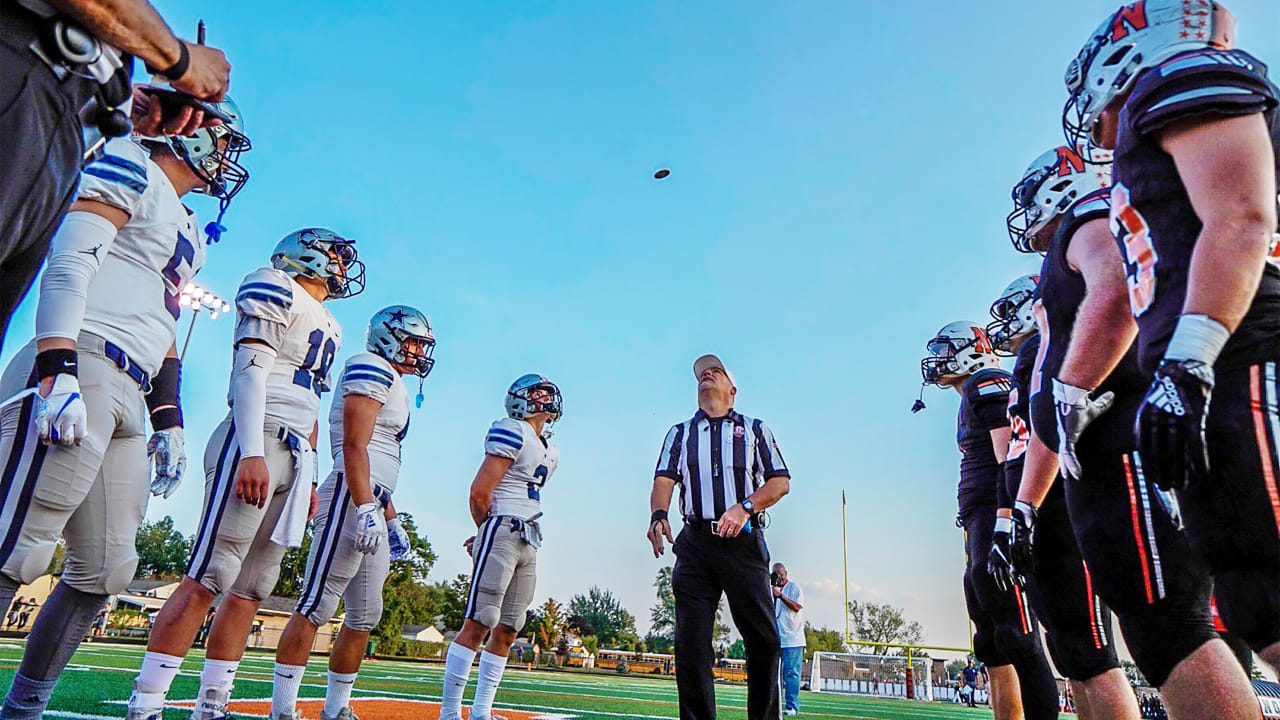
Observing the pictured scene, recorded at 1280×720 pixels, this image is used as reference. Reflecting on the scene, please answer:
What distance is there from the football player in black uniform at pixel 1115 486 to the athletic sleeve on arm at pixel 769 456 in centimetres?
210

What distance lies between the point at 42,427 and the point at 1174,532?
3.30 metres

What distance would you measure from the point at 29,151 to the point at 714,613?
3692mm

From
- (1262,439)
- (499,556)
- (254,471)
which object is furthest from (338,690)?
(1262,439)

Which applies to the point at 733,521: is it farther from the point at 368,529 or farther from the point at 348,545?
the point at 348,545

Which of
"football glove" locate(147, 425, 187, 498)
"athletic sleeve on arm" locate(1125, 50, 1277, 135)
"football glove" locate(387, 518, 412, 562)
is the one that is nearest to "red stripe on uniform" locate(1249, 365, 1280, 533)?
"athletic sleeve on arm" locate(1125, 50, 1277, 135)

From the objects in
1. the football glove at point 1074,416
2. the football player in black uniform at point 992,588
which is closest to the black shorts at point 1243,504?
the football glove at point 1074,416

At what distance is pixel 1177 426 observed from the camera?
159 centimetres

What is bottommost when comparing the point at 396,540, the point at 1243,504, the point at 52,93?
the point at 1243,504

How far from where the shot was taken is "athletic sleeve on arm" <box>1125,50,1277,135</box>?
172cm

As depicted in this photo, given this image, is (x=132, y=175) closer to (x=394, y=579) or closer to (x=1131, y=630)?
(x=1131, y=630)

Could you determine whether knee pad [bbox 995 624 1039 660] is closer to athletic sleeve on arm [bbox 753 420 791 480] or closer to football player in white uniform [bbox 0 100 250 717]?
athletic sleeve on arm [bbox 753 420 791 480]

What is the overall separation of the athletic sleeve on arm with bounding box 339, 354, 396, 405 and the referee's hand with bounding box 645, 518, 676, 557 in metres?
1.85

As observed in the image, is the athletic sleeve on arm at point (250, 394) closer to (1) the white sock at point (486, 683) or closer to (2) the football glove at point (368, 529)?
(2) the football glove at point (368, 529)

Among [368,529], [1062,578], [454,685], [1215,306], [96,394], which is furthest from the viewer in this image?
[454,685]
